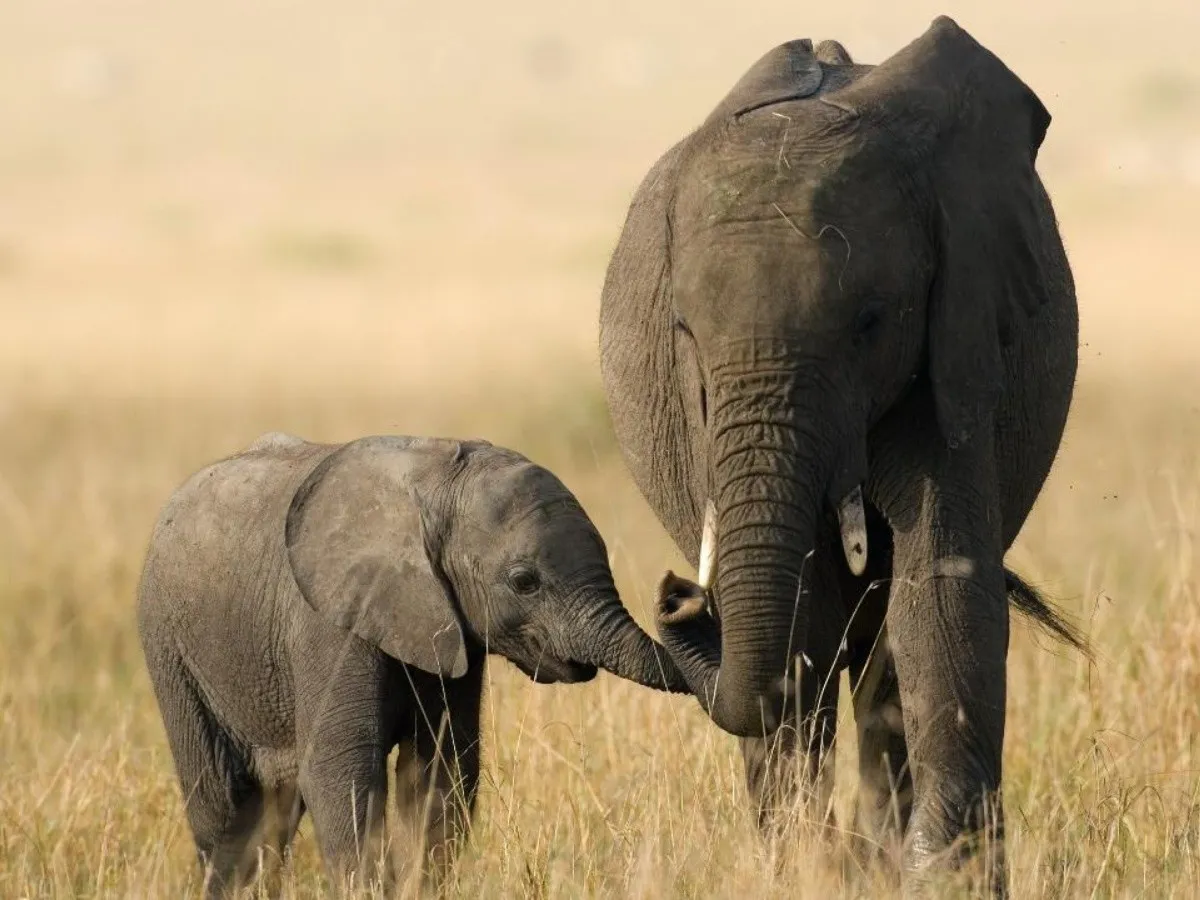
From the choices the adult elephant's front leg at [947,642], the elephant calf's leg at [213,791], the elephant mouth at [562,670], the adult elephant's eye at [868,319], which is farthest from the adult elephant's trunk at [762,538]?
the elephant calf's leg at [213,791]

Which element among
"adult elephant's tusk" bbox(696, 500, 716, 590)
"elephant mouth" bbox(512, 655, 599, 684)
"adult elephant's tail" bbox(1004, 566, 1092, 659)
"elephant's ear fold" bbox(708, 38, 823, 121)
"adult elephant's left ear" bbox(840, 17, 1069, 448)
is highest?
"elephant's ear fold" bbox(708, 38, 823, 121)

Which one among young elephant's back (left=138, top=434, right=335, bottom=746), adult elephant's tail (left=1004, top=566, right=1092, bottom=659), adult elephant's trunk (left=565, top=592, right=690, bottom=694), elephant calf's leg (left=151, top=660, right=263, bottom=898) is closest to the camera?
adult elephant's trunk (left=565, top=592, right=690, bottom=694)

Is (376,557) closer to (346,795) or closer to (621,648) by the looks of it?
(346,795)

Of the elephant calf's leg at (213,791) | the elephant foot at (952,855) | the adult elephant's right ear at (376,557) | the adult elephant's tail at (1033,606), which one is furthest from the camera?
the adult elephant's tail at (1033,606)

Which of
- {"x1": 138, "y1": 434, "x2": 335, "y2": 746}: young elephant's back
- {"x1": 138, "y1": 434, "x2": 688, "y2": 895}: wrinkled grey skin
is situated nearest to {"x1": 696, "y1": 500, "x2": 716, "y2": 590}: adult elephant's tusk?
{"x1": 138, "y1": 434, "x2": 688, "y2": 895}: wrinkled grey skin

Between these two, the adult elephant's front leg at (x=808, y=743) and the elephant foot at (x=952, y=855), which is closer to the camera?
the elephant foot at (x=952, y=855)

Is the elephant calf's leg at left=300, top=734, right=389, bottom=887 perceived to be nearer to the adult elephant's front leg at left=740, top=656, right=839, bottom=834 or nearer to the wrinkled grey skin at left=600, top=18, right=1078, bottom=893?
the wrinkled grey skin at left=600, top=18, right=1078, bottom=893

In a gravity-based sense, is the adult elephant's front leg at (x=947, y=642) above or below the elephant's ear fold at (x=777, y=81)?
below

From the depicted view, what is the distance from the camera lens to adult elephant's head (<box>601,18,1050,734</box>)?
555 centimetres

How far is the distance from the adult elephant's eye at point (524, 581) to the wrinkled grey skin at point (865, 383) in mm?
406

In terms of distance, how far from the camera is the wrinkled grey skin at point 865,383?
18.3ft

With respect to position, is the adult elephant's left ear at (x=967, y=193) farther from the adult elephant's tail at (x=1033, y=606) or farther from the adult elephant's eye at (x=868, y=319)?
the adult elephant's tail at (x=1033, y=606)

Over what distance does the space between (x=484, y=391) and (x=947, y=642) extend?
1513 centimetres

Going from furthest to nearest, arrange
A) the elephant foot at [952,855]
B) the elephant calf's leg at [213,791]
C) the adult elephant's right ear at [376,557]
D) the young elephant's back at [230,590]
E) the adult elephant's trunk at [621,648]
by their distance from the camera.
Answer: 1. the elephant calf's leg at [213,791]
2. the young elephant's back at [230,590]
3. the adult elephant's right ear at [376,557]
4. the adult elephant's trunk at [621,648]
5. the elephant foot at [952,855]
